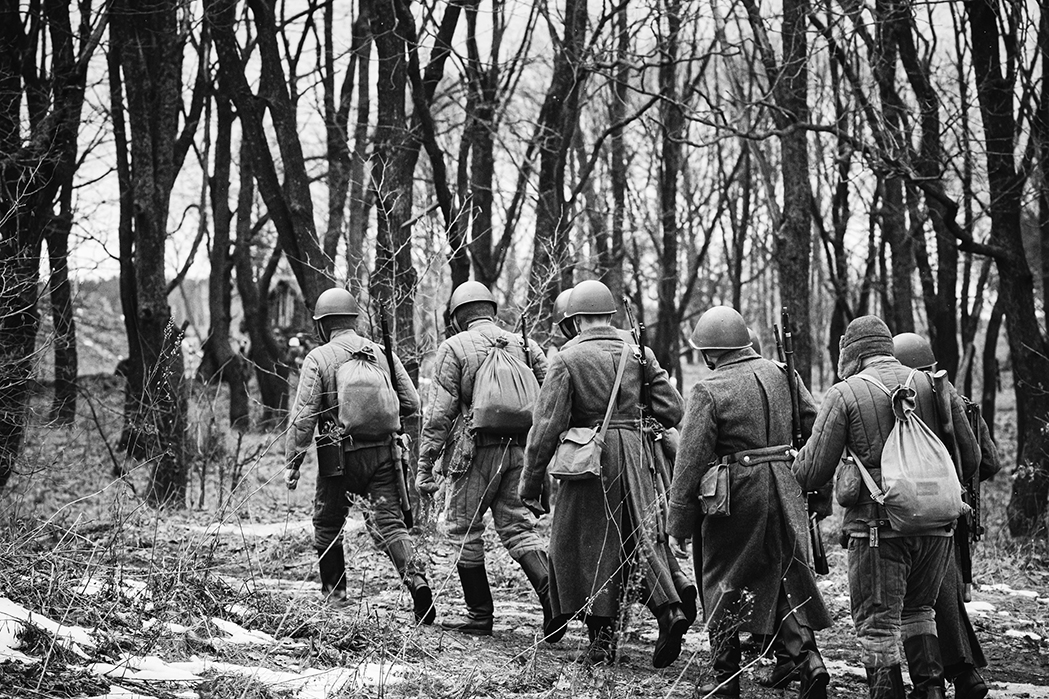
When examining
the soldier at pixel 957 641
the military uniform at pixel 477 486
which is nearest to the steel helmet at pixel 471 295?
the military uniform at pixel 477 486

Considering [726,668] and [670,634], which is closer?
[726,668]

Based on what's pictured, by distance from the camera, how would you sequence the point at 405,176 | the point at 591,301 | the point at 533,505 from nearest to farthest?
the point at 591,301
the point at 533,505
the point at 405,176

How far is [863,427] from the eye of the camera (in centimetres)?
557

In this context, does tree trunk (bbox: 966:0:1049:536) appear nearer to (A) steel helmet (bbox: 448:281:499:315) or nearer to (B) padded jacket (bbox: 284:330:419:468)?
(A) steel helmet (bbox: 448:281:499:315)

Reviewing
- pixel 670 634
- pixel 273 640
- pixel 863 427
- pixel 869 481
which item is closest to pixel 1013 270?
pixel 863 427

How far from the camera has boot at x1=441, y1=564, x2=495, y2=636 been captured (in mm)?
7008

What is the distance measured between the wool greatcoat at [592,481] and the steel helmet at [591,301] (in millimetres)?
251

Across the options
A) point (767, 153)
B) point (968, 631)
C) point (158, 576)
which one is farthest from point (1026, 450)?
point (767, 153)

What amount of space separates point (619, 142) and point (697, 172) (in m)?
7.03

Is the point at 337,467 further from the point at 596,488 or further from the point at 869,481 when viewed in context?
the point at 869,481

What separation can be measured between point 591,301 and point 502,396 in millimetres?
895

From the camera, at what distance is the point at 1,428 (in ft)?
31.2

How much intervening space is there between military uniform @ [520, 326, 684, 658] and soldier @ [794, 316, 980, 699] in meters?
1.06

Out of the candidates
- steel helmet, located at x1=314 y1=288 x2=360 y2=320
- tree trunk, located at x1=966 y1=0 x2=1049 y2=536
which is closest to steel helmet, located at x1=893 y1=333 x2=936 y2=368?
steel helmet, located at x1=314 y1=288 x2=360 y2=320
